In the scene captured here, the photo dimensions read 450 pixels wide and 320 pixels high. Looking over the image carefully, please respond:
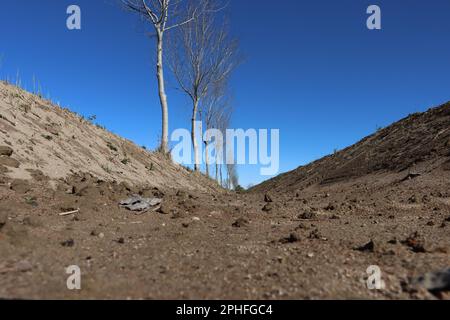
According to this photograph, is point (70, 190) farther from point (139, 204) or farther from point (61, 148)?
point (61, 148)

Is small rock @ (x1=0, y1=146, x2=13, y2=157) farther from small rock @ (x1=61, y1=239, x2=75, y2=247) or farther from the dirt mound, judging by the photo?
the dirt mound

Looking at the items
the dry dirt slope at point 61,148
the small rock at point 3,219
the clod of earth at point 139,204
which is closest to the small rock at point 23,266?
the small rock at point 3,219

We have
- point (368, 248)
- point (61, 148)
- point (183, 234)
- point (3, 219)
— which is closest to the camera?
point (368, 248)

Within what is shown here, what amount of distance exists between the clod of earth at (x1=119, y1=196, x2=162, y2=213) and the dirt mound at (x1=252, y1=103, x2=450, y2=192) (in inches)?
272

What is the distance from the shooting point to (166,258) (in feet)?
10.7

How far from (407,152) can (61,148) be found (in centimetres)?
1006

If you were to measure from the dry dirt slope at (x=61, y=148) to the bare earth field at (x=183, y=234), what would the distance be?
0.04m

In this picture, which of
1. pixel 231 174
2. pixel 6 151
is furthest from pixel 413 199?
pixel 231 174

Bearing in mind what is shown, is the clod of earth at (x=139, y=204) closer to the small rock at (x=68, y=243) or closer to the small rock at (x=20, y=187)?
the small rock at (x=20, y=187)

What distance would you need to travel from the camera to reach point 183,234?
4.31m

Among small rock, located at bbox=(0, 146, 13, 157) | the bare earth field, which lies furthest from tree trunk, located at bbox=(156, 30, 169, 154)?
small rock, located at bbox=(0, 146, 13, 157)
